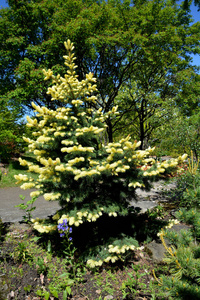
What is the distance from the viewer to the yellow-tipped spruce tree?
2.43 metres

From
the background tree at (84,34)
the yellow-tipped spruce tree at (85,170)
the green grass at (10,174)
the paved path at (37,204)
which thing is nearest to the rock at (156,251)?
the yellow-tipped spruce tree at (85,170)

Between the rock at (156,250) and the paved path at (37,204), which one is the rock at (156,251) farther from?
the paved path at (37,204)

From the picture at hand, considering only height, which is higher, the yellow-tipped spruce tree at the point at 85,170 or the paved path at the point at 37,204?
the yellow-tipped spruce tree at the point at 85,170

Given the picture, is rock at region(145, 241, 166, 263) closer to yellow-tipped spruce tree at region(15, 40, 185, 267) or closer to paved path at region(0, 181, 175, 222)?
yellow-tipped spruce tree at region(15, 40, 185, 267)

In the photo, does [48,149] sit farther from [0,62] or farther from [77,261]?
[0,62]

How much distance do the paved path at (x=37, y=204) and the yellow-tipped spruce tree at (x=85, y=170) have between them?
0.60 metres

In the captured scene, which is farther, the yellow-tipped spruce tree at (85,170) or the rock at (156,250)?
the rock at (156,250)

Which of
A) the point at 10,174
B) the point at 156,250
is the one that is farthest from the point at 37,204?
the point at 10,174

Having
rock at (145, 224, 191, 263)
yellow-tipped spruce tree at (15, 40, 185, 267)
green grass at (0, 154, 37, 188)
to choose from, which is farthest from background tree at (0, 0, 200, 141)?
rock at (145, 224, 191, 263)

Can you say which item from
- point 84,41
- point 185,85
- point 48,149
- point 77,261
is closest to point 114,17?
point 84,41

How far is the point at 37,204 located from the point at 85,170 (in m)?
4.18

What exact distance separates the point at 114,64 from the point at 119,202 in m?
10.7

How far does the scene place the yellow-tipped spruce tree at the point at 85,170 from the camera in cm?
243

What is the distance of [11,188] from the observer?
8.21 m
